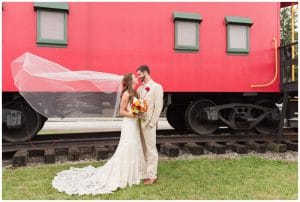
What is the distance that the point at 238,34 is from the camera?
25.9ft

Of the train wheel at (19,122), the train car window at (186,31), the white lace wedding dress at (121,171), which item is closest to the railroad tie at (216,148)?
the train car window at (186,31)

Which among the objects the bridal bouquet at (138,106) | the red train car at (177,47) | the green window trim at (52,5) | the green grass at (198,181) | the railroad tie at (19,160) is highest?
the green window trim at (52,5)

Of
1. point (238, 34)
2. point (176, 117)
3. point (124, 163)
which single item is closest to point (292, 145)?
point (238, 34)

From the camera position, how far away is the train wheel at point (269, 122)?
8.62 m

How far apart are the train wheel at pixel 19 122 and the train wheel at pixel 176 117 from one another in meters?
3.81

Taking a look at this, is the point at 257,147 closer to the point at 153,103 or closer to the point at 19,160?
the point at 153,103

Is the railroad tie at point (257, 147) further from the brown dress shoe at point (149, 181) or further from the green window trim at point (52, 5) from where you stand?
the green window trim at point (52, 5)

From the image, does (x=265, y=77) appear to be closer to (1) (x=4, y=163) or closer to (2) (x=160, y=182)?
(2) (x=160, y=182)

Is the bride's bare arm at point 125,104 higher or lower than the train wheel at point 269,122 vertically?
higher

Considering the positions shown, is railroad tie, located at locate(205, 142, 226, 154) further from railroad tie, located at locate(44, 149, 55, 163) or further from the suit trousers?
railroad tie, located at locate(44, 149, 55, 163)

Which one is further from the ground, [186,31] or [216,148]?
[186,31]

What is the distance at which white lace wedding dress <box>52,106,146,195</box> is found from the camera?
16.6ft

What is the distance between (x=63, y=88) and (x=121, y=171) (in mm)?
2100

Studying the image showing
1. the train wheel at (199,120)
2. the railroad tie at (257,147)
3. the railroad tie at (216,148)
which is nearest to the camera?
the railroad tie at (216,148)
